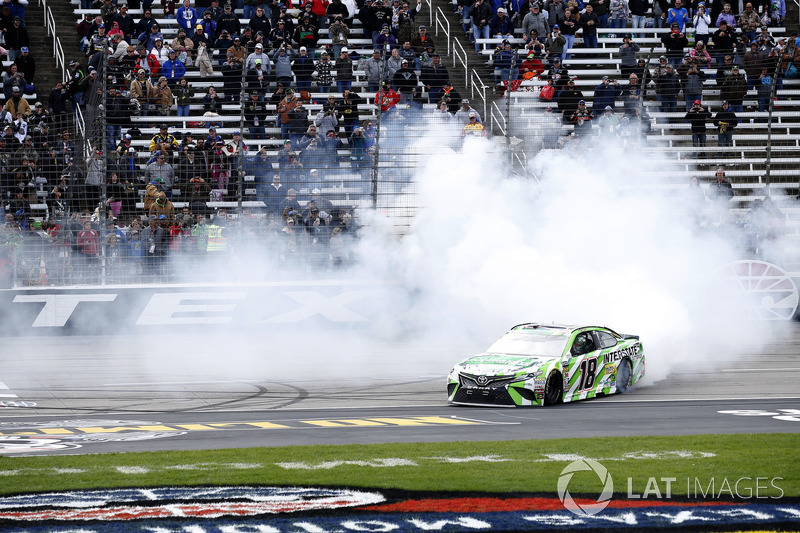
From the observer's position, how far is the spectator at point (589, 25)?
83.4ft

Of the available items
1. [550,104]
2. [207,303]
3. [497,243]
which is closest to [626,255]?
[497,243]

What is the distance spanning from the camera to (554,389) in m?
12.8

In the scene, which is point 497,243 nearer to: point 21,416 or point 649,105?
point 649,105

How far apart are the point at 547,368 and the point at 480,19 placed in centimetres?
1472

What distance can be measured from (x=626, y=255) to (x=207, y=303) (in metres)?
7.60

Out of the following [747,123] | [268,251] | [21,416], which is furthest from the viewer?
[747,123]

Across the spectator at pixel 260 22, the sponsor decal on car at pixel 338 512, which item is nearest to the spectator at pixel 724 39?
the spectator at pixel 260 22

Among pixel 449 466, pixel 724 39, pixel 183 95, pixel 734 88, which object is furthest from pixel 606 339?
pixel 724 39

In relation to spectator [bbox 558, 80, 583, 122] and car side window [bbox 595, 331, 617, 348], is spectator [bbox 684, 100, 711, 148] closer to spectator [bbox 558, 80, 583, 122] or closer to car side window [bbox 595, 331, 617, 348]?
spectator [bbox 558, 80, 583, 122]

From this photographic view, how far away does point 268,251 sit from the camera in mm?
19203

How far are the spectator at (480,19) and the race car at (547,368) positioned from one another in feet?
42.7

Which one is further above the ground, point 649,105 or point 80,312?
point 649,105

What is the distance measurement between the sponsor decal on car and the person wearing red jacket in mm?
12187

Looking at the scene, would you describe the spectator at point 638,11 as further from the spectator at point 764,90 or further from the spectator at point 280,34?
the spectator at point 280,34
